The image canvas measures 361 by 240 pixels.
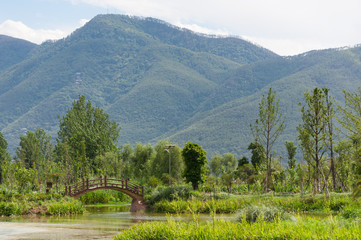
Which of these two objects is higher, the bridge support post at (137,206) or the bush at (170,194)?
the bush at (170,194)

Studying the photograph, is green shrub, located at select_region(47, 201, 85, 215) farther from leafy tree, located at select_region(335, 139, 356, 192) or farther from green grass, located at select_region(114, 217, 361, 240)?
leafy tree, located at select_region(335, 139, 356, 192)

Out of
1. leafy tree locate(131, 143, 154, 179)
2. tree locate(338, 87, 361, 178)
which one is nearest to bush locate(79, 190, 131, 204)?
leafy tree locate(131, 143, 154, 179)

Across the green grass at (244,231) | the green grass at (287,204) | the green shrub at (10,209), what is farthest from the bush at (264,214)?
the green shrub at (10,209)

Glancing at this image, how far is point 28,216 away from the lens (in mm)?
33406

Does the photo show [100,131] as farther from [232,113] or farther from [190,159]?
[232,113]

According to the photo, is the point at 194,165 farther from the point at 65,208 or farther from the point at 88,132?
the point at 88,132

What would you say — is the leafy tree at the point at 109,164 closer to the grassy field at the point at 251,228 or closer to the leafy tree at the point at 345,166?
the leafy tree at the point at 345,166

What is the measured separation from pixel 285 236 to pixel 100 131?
214 feet

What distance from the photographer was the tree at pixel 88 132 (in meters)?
70.2

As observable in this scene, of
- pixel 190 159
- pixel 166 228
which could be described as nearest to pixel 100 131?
pixel 190 159

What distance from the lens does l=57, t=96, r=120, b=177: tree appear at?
2763 inches

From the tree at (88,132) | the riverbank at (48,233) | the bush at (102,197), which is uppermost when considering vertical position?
the tree at (88,132)

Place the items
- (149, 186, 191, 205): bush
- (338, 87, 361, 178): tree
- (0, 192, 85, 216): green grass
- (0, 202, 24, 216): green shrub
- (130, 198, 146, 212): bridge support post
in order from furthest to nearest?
(130, 198, 146, 212): bridge support post
(149, 186, 191, 205): bush
(338, 87, 361, 178): tree
(0, 192, 85, 216): green grass
(0, 202, 24, 216): green shrub

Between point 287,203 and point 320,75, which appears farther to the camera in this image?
point 320,75
